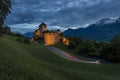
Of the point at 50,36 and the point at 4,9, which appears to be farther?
the point at 50,36

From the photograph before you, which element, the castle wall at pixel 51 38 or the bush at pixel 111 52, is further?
the castle wall at pixel 51 38

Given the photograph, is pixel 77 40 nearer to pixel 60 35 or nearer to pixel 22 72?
pixel 60 35

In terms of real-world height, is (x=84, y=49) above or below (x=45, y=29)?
below

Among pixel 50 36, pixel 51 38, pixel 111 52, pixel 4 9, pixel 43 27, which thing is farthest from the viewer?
pixel 43 27

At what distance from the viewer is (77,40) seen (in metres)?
153

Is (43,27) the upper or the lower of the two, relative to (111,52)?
upper

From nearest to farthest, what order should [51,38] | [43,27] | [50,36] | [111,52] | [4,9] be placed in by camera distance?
[4,9] < [111,52] < [51,38] < [50,36] < [43,27]

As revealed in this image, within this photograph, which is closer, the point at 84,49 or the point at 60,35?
the point at 84,49

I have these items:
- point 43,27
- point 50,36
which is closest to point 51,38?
point 50,36

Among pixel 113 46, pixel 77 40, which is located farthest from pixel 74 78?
pixel 77 40

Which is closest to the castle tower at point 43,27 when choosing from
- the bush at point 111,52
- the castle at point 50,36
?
the castle at point 50,36

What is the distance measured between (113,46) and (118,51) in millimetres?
3529

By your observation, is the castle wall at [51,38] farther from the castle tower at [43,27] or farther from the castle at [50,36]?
the castle tower at [43,27]

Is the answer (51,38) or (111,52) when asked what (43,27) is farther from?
(111,52)
